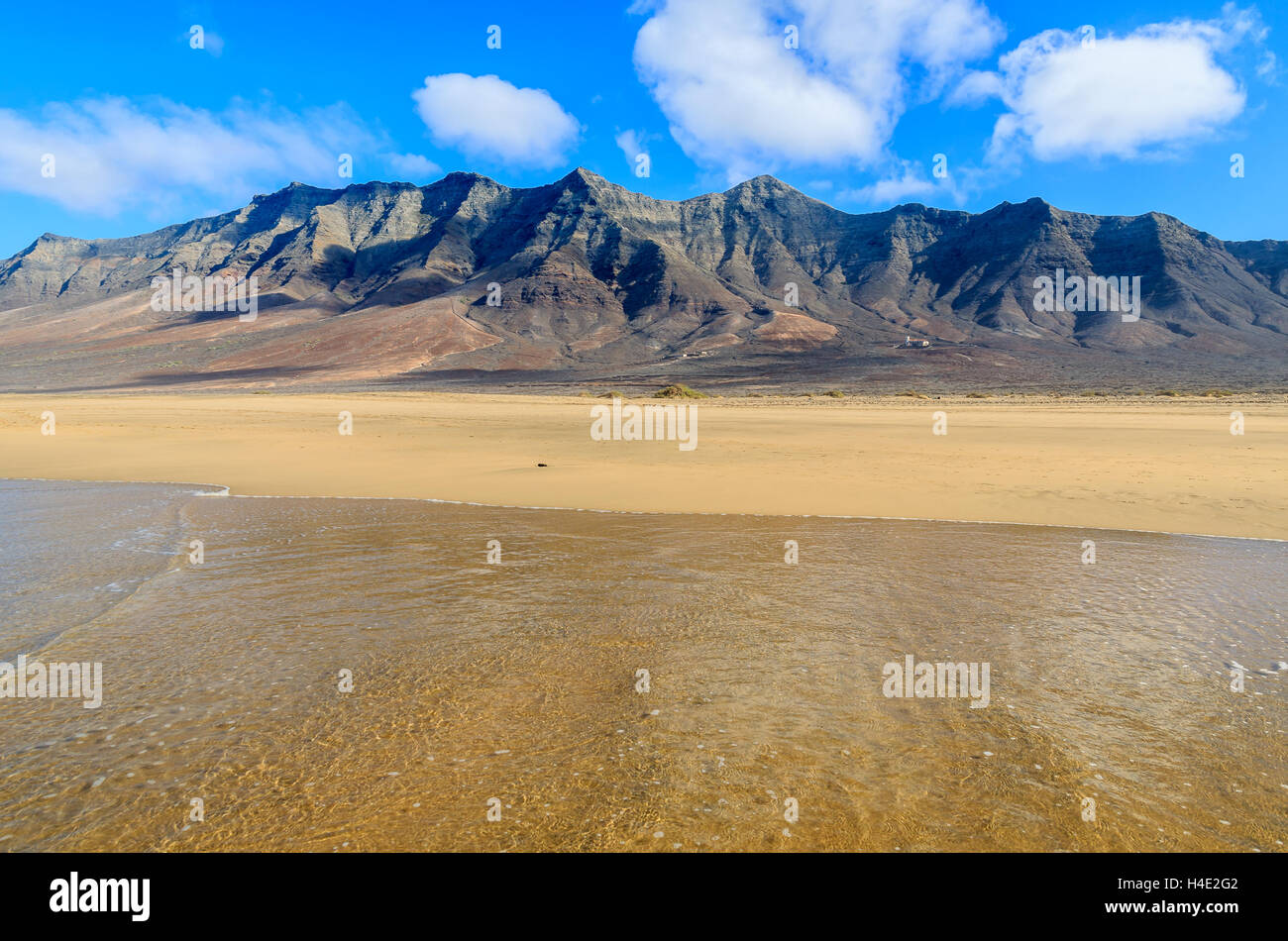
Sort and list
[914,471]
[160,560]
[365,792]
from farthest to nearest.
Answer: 1. [914,471]
2. [160,560]
3. [365,792]

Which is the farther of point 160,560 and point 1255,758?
point 160,560

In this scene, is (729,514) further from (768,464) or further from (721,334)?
(721,334)

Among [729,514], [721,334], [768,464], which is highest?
[721,334]

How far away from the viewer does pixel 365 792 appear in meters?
4.29

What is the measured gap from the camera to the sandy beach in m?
14.0

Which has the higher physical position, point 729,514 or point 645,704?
point 729,514

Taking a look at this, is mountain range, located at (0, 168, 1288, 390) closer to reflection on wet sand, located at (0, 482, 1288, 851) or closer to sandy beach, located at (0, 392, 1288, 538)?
sandy beach, located at (0, 392, 1288, 538)

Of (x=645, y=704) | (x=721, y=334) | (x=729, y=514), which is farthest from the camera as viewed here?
(x=721, y=334)

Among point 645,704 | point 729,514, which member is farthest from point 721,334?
point 645,704

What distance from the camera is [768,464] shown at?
758 inches

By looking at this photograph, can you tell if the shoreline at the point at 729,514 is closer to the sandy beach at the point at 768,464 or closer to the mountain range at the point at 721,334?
the sandy beach at the point at 768,464
